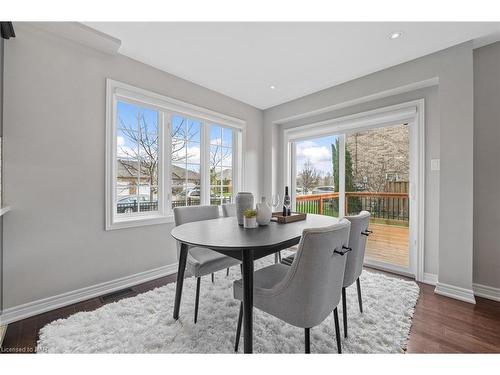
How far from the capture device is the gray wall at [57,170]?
1.88 m

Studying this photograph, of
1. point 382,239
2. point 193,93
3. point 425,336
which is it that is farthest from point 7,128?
point 382,239

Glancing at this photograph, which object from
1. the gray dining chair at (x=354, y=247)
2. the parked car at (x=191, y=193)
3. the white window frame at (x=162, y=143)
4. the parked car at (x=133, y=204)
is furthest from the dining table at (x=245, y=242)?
the parked car at (x=191, y=193)

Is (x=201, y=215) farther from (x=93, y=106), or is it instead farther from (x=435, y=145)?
(x=435, y=145)

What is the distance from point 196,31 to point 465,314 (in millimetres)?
3363

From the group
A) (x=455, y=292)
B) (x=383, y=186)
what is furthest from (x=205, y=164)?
(x=455, y=292)

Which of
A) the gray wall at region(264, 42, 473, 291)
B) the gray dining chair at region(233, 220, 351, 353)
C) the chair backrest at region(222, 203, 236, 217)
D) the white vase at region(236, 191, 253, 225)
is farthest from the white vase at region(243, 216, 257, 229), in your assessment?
the gray wall at region(264, 42, 473, 291)

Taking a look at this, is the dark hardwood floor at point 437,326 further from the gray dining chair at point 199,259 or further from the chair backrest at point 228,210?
the chair backrest at point 228,210

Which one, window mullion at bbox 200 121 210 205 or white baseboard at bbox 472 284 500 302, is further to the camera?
window mullion at bbox 200 121 210 205

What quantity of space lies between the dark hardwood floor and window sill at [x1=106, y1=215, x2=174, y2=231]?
0.68 metres

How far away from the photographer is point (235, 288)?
56.9 inches

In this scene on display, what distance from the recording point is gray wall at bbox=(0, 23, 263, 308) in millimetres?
1876

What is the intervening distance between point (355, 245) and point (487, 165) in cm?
183

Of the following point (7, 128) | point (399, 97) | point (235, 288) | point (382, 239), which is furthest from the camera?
point (382, 239)

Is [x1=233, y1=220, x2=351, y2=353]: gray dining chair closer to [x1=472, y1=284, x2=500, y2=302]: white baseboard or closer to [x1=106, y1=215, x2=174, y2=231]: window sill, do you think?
[x1=106, y1=215, x2=174, y2=231]: window sill
